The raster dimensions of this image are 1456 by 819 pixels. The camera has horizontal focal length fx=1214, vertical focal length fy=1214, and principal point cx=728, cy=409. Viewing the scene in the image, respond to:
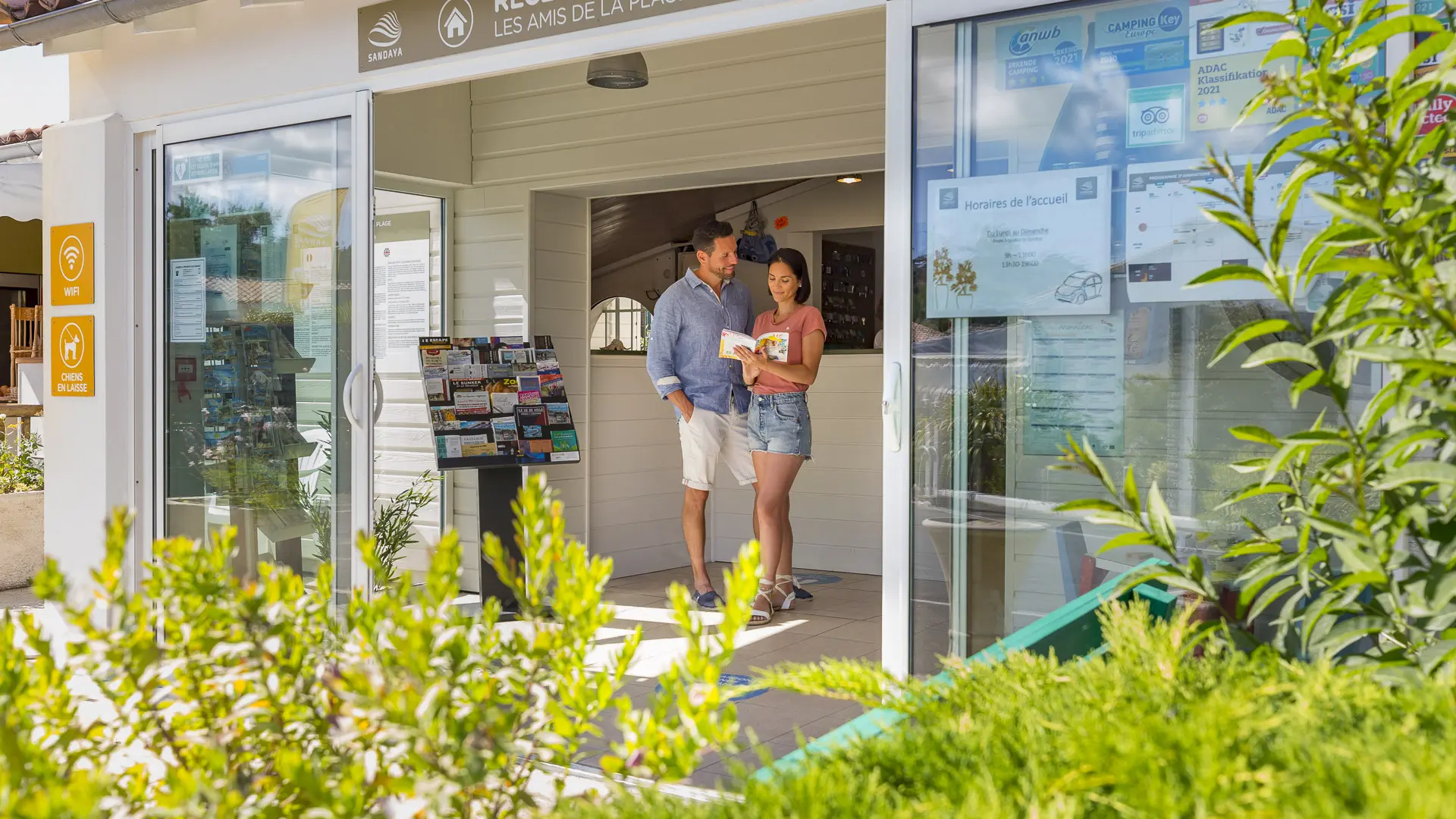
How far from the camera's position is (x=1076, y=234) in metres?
3.03

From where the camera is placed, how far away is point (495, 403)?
19.3ft

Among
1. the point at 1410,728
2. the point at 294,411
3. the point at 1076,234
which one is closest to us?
the point at 1410,728

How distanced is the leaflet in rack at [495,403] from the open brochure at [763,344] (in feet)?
3.41

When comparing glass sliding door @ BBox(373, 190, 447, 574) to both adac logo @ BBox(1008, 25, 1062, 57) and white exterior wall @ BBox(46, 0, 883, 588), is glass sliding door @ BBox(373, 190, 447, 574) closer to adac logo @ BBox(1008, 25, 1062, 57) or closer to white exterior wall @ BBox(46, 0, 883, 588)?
white exterior wall @ BBox(46, 0, 883, 588)

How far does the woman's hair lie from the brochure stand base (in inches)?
63.7

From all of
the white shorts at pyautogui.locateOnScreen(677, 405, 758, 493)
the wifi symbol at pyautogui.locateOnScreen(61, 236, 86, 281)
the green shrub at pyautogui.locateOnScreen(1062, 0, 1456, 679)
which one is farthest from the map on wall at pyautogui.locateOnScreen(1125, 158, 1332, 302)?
the wifi symbol at pyautogui.locateOnScreen(61, 236, 86, 281)

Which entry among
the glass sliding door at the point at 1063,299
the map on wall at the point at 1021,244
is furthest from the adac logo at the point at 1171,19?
the map on wall at the point at 1021,244

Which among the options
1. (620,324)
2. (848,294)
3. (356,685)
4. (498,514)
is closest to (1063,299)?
(356,685)

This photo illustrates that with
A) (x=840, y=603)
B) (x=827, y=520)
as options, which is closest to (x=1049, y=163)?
(x=840, y=603)

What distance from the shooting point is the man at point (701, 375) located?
19.1ft

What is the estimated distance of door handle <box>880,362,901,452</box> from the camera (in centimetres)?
326

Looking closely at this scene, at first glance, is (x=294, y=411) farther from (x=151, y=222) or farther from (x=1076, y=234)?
(x=1076, y=234)

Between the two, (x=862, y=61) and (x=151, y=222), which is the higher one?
(x=862, y=61)

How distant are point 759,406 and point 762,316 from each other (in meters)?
0.49
